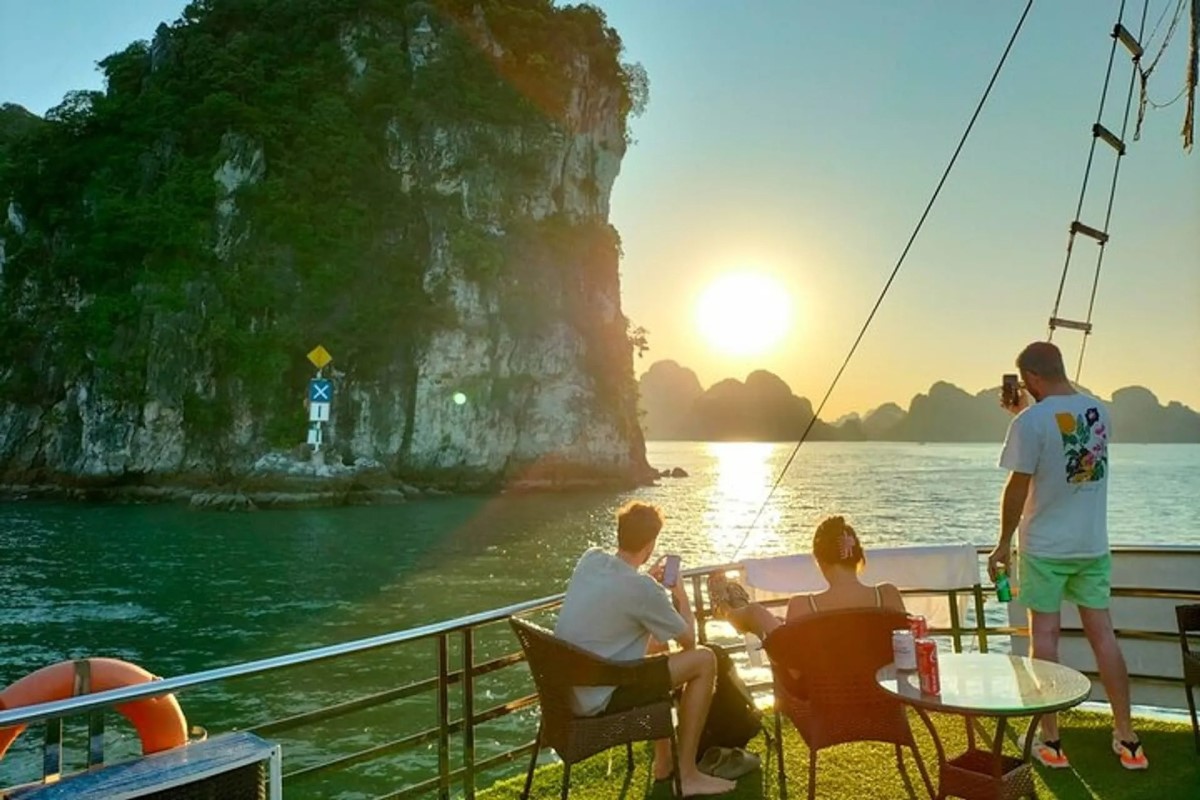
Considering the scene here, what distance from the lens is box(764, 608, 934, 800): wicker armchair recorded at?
124 inches

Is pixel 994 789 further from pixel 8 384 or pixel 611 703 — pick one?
pixel 8 384

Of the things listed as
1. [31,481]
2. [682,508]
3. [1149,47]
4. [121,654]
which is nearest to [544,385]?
[682,508]

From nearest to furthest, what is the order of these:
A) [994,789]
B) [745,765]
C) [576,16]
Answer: [994,789]
[745,765]
[576,16]

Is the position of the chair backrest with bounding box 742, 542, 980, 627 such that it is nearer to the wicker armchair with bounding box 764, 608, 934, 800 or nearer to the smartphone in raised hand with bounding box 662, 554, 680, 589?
the smartphone in raised hand with bounding box 662, 554, 680, 589

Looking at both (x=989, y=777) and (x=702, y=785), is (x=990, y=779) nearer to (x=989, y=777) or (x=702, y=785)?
(x=989, y=777)

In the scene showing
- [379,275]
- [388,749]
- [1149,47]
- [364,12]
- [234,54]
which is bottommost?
[388,749]

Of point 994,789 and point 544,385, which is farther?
point 544,385

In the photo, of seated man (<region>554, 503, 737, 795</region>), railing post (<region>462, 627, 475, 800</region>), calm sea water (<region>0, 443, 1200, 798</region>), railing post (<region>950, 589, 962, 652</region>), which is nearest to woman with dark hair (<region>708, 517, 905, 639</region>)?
seated man (<region>554, 503, 737, 795</region>)

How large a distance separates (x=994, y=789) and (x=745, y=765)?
4.21 feet

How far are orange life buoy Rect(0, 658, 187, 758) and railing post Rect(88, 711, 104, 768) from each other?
0.19 metres

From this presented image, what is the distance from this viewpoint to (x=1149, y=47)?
5535 millimetres

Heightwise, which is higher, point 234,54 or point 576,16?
point 576,16

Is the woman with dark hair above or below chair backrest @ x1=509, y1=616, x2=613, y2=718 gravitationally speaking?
above

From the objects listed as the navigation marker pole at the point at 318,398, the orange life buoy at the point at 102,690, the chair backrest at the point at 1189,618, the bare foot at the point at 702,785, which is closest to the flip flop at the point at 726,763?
the bare foot at the point at 702,785
